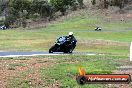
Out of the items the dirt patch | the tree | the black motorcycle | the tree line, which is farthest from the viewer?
the tree

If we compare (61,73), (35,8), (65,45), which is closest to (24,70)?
(61,73)

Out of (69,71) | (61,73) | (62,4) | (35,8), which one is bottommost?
(35,8)

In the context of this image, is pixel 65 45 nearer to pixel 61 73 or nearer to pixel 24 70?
pixel 24 70

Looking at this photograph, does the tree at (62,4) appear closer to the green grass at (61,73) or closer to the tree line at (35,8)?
the tree line at (35,8)

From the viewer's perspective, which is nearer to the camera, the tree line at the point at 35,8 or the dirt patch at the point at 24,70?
the dirt patch at the point at 24,70

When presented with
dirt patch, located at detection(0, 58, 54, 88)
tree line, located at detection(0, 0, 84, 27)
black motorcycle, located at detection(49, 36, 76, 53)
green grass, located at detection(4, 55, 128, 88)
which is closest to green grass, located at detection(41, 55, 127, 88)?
green grass, located at detection(4, 55, 128, 88)

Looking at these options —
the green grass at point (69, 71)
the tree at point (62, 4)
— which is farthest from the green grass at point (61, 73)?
the tree at point (62, 4)

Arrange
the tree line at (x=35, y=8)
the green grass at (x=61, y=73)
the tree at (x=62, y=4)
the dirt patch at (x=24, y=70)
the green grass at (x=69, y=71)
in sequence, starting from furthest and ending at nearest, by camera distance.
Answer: the tree at (x=62, y=4)
the tree line at (x=35, y=8)
the dirt patch at (x=24, y=70)
the green grass at (x=69, y=71)
the green grass at (x=61, y=73)

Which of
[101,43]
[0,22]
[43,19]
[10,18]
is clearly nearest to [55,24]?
[43,19]

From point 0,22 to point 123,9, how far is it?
32005 mm

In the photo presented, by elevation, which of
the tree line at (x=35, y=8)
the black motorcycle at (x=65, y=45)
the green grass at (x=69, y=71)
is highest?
the green grass at (x=69, y=71)

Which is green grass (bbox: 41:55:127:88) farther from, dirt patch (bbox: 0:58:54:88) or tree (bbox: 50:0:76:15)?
tree (bbox: 50:0:76:15)

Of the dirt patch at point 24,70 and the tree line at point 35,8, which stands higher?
the dirt patch at point 24,70

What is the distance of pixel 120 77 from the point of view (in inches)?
334
